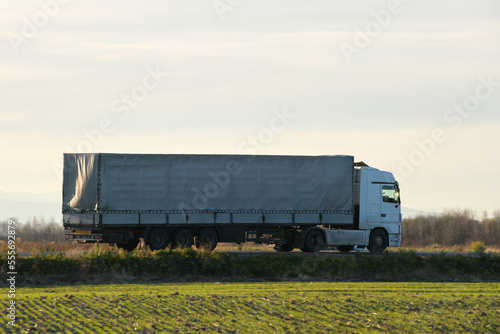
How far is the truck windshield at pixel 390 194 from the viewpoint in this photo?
33406 millimetres

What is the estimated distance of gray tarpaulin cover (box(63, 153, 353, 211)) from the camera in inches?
1185

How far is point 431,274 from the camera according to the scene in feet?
84.5

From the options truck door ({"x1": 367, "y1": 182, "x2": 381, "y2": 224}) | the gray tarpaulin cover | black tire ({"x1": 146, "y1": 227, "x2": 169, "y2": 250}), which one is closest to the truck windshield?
truck door ({"x1": 367, "y1": 182, "x2": 381, "y2": 224})

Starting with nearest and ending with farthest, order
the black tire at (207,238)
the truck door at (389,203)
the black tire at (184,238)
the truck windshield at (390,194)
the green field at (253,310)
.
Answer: the green field at (253,310), the black tire at (184,238), the black tire at (207,238), the truck door at (389,203), the truck windshield at (390,194)

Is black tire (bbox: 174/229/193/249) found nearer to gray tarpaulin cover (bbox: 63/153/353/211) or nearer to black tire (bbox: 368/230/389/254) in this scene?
gray tarpaulin cover (bbox: 63/153/353/211)

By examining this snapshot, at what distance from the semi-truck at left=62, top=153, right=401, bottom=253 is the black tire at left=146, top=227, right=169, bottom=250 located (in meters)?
0.04

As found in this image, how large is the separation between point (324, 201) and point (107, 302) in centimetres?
1630

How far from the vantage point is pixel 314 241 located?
3253 cm

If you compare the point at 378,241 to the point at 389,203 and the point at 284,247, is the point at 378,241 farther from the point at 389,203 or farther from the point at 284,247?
the point at 284,247

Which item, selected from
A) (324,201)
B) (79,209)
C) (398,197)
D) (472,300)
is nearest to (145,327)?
(472,300)

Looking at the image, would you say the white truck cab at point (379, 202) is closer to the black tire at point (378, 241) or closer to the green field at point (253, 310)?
the black tire at point (378, 241)

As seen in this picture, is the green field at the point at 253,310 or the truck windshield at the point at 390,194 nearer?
the green field at the point at 253,310

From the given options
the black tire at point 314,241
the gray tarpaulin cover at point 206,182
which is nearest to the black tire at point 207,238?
the gray tarpaulin cover at point 206,182

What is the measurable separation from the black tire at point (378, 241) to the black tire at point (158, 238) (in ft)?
30.0
